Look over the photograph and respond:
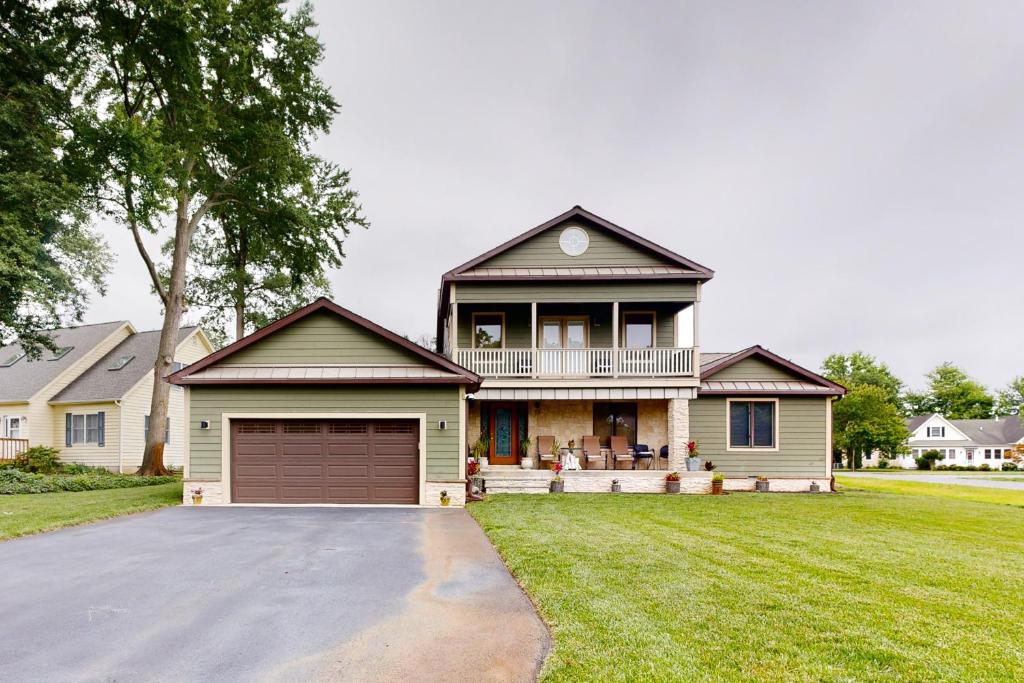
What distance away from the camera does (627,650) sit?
13.2 feet

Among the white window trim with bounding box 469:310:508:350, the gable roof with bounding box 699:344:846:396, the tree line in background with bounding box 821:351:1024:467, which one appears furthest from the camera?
the tree line in background with bounding box 821:351:1024:467

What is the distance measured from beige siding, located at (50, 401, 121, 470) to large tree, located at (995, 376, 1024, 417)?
3773 inches

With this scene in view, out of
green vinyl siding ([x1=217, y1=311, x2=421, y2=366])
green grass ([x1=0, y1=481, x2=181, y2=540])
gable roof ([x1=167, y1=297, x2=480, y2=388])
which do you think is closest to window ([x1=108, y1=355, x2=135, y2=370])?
green grass ([x1=0, y1=481, x2=181, y2=540])

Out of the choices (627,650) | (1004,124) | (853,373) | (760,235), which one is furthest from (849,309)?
(627,650)

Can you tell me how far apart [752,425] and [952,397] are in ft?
239

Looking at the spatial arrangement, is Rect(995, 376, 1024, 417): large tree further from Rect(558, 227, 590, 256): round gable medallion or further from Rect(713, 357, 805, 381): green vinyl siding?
Rect(558, 227, 590, 256): round gable medallion

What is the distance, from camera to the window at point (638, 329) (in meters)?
17.9

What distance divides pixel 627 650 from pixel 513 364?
12.5 meters

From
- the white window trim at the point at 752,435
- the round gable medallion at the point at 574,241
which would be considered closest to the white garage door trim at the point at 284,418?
the round gable medallion at the point at 574,241

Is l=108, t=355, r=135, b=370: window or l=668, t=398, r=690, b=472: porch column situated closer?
l=668, t=398, r=690, b=472: porch column

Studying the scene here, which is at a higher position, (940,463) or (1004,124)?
(1004,124)

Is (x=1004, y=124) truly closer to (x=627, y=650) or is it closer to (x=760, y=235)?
(x=760, y=235)

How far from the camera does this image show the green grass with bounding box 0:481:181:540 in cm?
952

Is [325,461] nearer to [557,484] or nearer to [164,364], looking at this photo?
[557,484]
